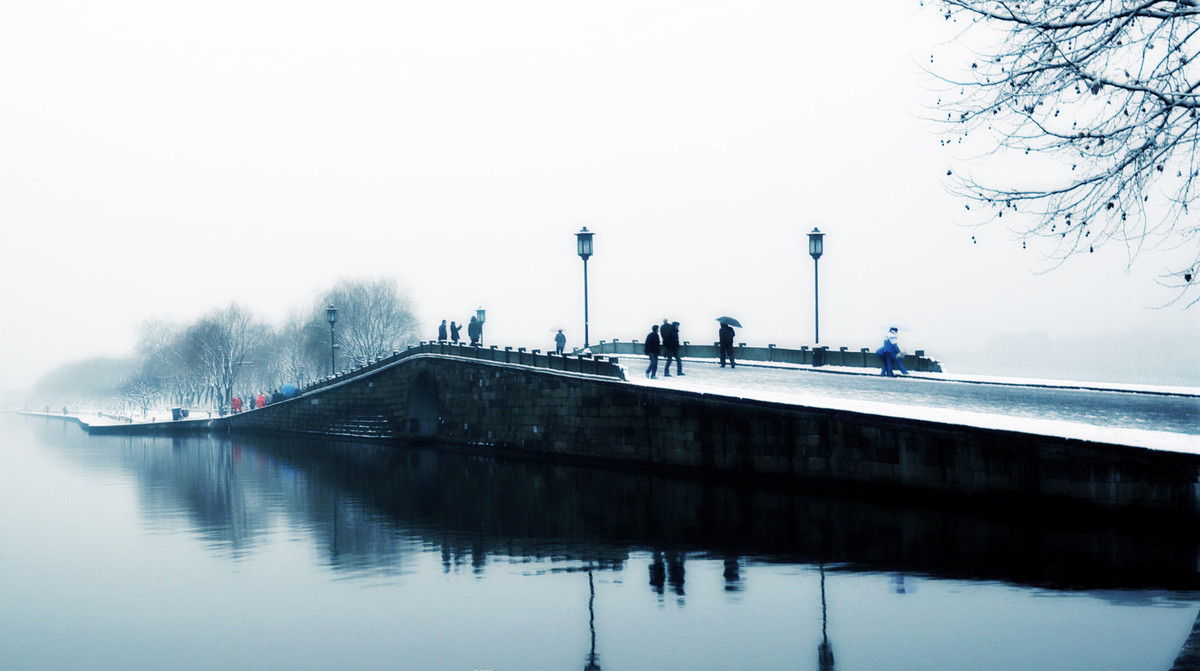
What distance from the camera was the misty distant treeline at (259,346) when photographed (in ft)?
239

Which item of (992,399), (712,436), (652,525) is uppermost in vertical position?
(992,399)

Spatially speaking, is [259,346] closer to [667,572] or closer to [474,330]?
[474,330]

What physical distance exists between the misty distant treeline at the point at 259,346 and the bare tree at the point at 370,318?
6 cm

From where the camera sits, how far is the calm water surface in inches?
359

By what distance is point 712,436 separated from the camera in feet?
71.9

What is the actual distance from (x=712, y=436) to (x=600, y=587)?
10.3m

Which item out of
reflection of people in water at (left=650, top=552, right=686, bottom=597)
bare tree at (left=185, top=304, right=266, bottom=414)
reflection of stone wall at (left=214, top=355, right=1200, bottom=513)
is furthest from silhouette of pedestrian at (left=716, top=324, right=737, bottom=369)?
bare tree at (left=185, top=304, right=266, bottom=414)

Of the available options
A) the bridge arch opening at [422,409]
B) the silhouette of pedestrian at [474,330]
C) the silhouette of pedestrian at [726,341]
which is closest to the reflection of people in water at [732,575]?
the silhouette of pedestrian at [726,341]

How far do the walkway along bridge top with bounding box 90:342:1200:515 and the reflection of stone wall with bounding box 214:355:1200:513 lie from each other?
23 mm

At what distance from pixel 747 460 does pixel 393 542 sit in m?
7.17

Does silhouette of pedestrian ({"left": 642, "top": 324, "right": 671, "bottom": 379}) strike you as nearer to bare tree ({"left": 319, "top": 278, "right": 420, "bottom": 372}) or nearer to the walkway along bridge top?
the walkway along bridge top

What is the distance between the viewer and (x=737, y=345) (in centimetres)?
3638

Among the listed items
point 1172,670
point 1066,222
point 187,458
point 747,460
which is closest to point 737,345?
point 747,460

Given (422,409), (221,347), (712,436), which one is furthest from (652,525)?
(221,347)
